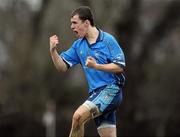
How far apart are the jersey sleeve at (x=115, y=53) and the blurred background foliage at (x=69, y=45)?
2019 centimetres

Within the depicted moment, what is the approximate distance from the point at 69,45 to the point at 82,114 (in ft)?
77.8

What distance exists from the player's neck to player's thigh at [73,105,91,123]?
1.05 meters

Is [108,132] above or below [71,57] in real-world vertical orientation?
below

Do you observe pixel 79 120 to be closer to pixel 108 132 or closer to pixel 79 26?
pixel 108 132

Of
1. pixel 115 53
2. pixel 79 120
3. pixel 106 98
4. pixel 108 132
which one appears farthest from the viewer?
pixel 108 132

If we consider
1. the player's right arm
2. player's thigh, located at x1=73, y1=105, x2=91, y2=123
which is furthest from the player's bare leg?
the player's right arm

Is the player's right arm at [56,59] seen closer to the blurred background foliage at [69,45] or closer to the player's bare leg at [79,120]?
the player's bare leg at [79,120]

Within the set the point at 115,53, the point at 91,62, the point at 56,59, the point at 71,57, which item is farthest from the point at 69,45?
the point at 91,62

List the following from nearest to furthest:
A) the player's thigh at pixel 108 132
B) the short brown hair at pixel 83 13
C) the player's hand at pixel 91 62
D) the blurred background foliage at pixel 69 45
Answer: the player's hand at pixel 91 62 → the short brown hair at pixel 83 13 → the player's thigh at pixel 108 132 → the blurred background foliage at pixel 69 45

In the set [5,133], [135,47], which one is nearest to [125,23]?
[135,47]

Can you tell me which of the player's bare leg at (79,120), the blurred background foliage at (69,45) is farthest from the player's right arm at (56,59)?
the blurred background foliage at (69,45)

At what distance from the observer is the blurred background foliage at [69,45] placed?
32594 millimetres

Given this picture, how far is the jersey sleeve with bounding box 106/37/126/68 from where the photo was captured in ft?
31.2

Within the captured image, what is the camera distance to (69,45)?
1294 inches
